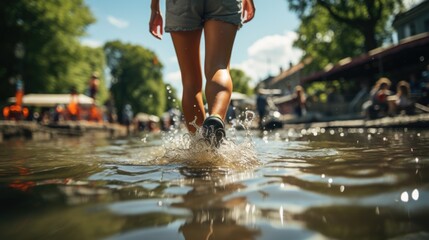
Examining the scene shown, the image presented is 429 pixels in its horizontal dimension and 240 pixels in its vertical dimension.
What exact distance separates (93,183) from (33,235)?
600 mm

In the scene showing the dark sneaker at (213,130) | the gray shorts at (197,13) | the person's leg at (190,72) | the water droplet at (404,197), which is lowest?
the water droplet at (404,197)

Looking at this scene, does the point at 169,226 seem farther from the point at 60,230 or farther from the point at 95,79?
the point at 95,79

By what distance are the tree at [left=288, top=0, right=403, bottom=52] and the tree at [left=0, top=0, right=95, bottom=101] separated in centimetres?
1621

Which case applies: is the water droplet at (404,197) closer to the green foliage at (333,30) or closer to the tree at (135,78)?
the green foliage at (333,30)

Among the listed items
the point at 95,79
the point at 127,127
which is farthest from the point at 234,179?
the point at 127,127

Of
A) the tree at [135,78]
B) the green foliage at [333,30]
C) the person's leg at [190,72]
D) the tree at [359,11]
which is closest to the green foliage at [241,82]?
the tree at [135,78]

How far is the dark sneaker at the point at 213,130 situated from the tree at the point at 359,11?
21264 millimetres

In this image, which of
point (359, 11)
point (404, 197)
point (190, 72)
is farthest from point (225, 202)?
point (359, 11)

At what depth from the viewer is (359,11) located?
2453 centimetres

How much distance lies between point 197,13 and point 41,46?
25308mm

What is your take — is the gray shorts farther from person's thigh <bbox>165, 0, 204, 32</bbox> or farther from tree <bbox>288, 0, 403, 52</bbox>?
tree <bbox>288, 0, 403, 52</bbox>

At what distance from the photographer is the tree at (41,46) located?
23.2 meters

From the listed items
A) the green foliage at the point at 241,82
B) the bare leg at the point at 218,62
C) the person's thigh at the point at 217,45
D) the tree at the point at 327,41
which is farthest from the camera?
the green foliage at the point at 241,82

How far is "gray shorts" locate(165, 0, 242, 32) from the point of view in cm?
238
